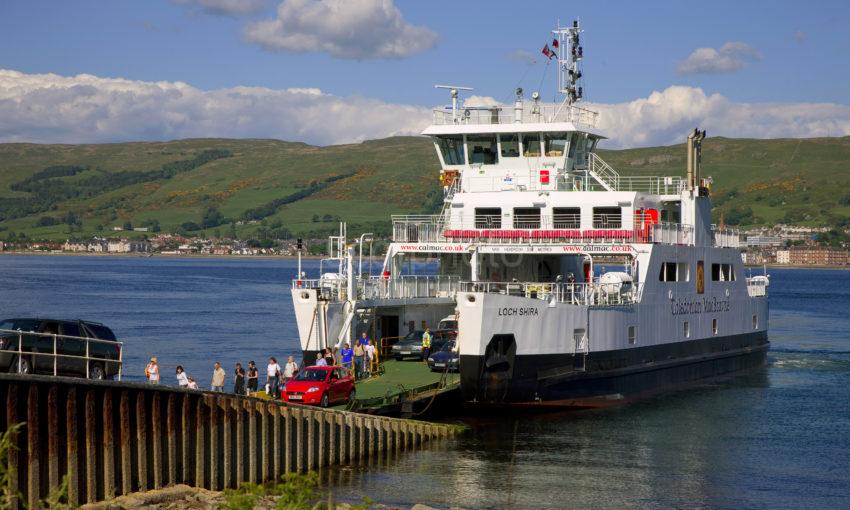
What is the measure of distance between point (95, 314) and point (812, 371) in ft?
160

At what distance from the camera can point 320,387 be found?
28.3 m

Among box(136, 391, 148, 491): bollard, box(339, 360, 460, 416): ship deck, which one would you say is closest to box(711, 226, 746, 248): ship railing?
box(339, 360, 460, 416): ship deck

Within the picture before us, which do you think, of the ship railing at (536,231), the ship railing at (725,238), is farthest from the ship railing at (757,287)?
the ship railing at (536,231)

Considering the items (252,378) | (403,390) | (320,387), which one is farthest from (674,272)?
(252,378)

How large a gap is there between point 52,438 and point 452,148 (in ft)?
75.1

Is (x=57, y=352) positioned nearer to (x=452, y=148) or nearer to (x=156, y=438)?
(x=156, y=438)

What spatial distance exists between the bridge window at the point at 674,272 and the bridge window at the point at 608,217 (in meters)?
2.03

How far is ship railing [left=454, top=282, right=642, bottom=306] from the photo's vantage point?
111ft

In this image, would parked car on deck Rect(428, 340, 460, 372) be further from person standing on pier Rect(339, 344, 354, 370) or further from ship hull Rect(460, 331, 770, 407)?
person standing on pier Rect(339, 344, 354, 370)

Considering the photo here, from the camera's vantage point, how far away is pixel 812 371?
50.0 meters

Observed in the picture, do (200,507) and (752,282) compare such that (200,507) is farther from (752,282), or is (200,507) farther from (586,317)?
A: (752,282)

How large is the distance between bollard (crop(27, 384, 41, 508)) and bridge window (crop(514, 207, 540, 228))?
21.5 meters

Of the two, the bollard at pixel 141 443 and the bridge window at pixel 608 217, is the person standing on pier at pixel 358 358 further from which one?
the bollard at pixel 141 443

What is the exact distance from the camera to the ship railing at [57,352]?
22.5 metres
